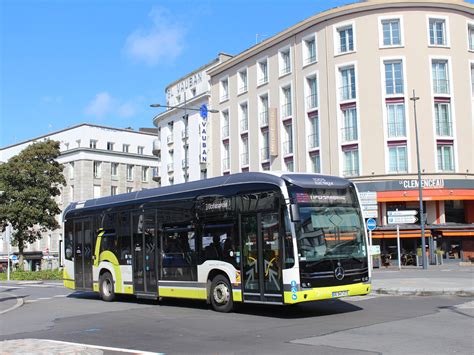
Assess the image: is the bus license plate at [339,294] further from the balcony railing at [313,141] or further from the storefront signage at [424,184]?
the balcony railing at [313,141]

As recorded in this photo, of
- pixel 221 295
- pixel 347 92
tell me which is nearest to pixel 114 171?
pixel 347 92

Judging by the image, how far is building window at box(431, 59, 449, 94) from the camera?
39.2 meters

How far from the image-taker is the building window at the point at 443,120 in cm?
3881

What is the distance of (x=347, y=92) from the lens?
131ft

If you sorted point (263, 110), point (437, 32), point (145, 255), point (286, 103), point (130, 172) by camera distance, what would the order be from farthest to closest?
point (130, 172), point (263, 110), point (286, 103), point (437, 32), point (145, 255)

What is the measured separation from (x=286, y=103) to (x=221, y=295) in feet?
104

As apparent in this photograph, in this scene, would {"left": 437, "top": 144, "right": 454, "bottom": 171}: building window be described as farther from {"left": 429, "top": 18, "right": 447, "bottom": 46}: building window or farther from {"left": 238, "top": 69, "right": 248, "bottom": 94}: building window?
{"left": 238, "top": 69, "right": 248, "bottom": 94}: building window

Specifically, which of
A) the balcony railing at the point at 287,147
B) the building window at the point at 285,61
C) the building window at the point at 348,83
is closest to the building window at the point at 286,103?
the building window at the point at 285,61

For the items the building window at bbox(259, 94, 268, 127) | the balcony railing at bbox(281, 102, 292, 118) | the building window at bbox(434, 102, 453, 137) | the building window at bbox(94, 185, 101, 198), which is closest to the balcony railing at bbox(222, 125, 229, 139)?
the building window at bbox(259, 94, 268, 127)

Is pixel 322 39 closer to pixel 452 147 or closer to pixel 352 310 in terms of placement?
pixel 452 147

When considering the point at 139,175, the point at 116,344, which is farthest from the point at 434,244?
the point at 139,175

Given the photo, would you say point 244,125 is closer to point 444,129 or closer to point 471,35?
point 444,129

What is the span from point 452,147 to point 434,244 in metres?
6.65

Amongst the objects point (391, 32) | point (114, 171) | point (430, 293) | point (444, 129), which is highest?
point (391, 32)
